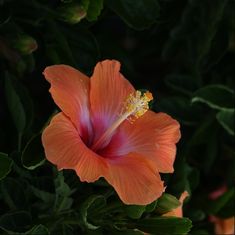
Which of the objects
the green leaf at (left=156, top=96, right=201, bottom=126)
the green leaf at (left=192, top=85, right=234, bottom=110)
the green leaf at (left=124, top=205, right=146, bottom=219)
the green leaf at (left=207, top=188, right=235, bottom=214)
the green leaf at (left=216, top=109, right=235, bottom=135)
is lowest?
the green leaf at (left=207, top=188, right=235, bottom=214)

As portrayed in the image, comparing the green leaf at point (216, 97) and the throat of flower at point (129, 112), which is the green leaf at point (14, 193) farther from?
the green leaf at point (216, 97)

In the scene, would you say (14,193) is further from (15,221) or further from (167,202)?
(167,202)

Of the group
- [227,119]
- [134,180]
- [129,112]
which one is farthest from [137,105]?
[227,119]

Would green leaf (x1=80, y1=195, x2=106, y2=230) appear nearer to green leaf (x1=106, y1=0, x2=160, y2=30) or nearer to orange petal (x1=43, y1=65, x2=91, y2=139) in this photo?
orange petal (x1=43, y1=65, x2=91, y2=139)

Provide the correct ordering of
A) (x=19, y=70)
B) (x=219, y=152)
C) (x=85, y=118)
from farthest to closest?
1. (x=219, y=152)
2. (x=19, y=70)
3. (x=85, y=118)

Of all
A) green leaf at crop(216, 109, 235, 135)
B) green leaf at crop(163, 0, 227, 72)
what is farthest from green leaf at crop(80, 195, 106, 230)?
green leaf at crop(163, 0, 227, 72)

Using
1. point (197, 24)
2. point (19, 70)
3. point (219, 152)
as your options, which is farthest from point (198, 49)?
point (19, 70)

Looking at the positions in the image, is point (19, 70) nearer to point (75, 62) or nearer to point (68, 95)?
point (75, 62)
